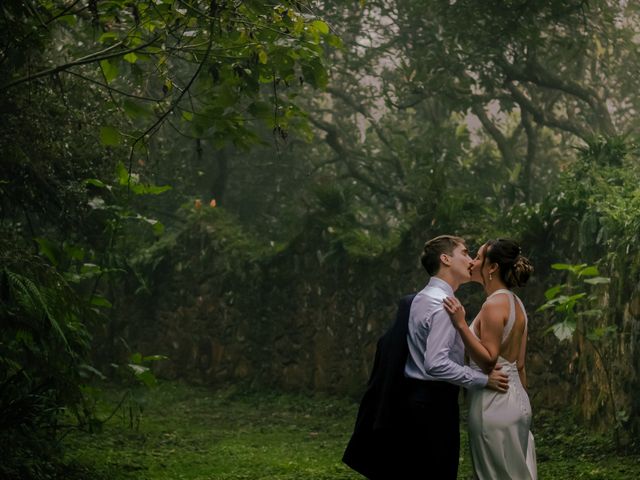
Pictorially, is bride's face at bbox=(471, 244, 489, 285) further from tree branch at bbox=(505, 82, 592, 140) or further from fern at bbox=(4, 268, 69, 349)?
tree branch at bbox=(505, 82, 592, 140)

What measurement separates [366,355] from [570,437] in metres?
4.70

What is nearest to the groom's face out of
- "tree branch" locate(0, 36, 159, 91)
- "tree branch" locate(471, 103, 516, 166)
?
"tree branch" locate(0, 36, 159, 91)

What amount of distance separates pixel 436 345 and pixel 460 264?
1.87ft

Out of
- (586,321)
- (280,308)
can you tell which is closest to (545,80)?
(280,308)

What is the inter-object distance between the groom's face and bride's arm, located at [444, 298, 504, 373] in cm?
24

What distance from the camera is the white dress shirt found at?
16.6ft

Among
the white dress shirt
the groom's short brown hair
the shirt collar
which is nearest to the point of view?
the white dress shirt

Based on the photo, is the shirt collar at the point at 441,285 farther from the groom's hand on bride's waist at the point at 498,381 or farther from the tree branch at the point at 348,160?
the tree branch at the point at 348,160

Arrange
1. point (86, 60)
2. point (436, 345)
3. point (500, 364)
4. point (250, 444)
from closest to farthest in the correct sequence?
point (436, 345), point (500, 364), point (86, 60), point (250, 444)

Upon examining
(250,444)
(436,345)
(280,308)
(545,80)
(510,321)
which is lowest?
(250,444)

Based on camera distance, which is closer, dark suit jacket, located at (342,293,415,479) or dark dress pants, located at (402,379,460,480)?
dark dress pants, located at (402,379,460,480)

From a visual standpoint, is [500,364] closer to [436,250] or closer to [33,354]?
[436,250]

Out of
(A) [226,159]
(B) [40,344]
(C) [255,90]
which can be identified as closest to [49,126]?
(B) [40,344]

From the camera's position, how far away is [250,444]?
11383mm
